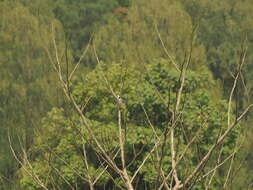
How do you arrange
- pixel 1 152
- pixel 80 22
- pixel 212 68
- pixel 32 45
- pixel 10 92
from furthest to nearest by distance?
pixel 80 22
pixel 212 68
pixel 32 45
pixel 10 92
pixel 1 152

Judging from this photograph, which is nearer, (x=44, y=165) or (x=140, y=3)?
(x=44, y=165)

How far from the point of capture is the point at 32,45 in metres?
31.9

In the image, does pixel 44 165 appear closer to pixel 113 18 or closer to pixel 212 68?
pixel 212 68

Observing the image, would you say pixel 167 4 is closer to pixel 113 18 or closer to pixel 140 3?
pixel 140 3

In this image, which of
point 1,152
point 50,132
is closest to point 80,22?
point 1,152

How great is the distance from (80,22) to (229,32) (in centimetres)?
1167

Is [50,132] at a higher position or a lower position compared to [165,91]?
lower

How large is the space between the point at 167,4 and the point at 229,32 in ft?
18.1

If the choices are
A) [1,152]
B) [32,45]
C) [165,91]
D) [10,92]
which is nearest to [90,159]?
[165,91]

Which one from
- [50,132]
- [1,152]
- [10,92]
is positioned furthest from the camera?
[10,92]

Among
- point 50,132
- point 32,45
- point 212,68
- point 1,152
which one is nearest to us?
point 50,132

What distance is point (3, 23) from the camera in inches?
1275

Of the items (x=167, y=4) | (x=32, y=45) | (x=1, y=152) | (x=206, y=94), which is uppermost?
(x=206, y=94)

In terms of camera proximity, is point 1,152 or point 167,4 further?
point 167,4
